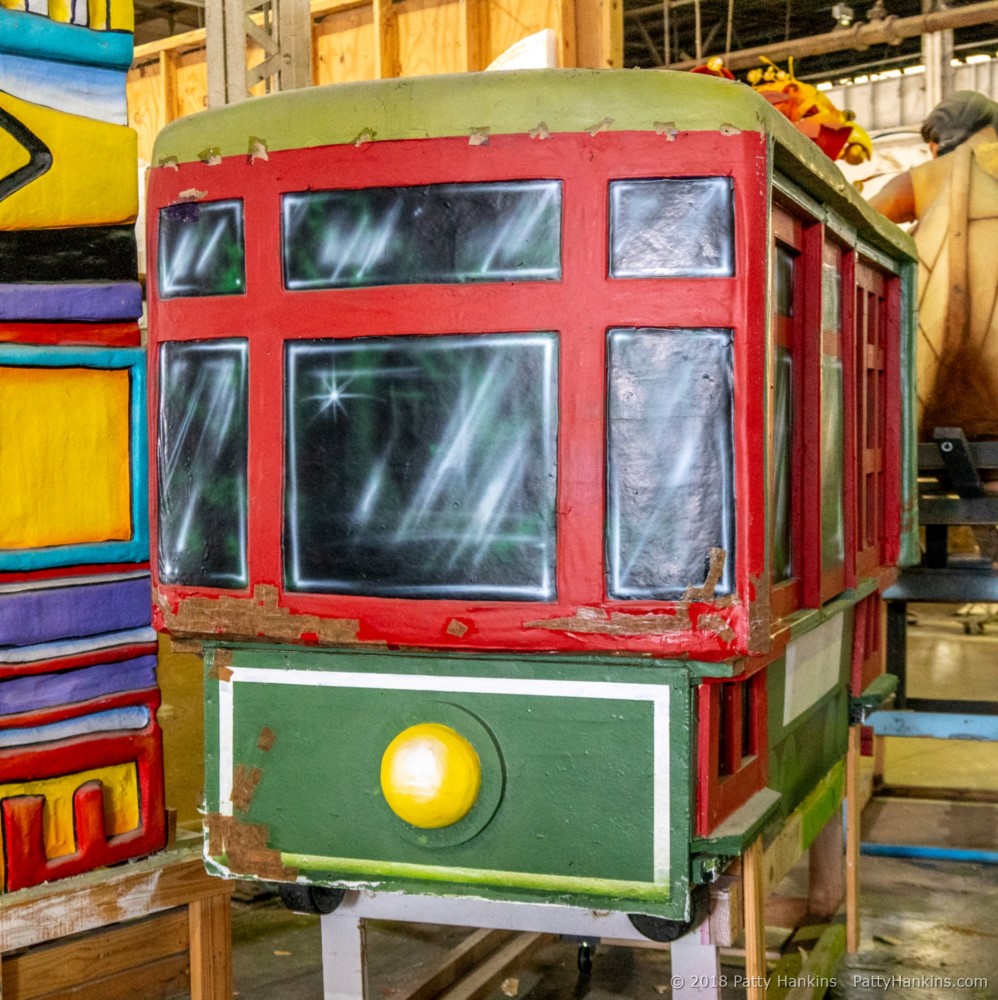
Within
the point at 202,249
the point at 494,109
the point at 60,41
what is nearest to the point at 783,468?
the point at 494,109

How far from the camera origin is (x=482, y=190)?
6.09ft

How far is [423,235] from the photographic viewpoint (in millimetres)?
1887

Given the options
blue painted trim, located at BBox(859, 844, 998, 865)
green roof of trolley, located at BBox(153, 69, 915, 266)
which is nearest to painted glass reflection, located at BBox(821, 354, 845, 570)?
green roof of trolley, located at BBox(153, 69, 915, 266)

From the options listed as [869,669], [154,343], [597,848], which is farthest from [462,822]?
[869,669]

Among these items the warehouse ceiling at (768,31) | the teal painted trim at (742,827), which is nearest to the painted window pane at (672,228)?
the teal painted trim at (742,827)

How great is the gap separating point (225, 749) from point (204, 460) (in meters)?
0.50

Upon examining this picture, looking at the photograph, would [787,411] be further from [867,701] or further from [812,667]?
[867,701]

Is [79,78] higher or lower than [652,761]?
higher

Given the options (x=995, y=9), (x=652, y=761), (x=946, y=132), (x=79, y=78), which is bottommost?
(x=652, y=761)

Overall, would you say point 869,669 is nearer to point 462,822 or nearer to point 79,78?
point 462,822

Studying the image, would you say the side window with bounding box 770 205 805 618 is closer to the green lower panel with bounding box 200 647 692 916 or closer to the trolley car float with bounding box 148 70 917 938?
the trolley car float with bounding box 148 70 917 938

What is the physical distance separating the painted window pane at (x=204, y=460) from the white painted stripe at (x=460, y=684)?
0.17 metres

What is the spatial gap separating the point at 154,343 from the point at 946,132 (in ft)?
12.8

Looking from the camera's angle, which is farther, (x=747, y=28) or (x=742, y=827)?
(x=747, y=28)
